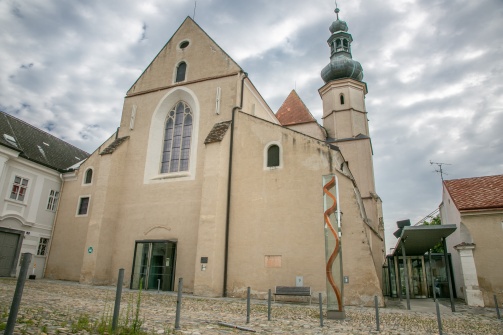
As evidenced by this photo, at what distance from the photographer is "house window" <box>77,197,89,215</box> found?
2117cm

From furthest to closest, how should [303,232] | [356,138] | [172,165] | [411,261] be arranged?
1. [356,138]
2. [411,261]
3. [172,165]
4. [303,232]

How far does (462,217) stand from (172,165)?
16.0 metres

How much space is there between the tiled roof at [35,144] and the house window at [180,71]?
34.6ft

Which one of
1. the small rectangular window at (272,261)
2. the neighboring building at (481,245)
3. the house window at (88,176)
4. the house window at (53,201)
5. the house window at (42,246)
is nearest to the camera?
the small rectangular window at (272,261)

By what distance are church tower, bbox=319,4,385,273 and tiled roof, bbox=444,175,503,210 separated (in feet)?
19.3

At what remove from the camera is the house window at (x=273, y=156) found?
16.8 meters

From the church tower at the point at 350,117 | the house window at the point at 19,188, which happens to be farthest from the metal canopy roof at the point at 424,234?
the house window at the point at 19,188

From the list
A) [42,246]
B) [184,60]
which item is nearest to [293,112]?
[184,60]

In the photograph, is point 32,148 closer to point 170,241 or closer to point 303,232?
point 170,241

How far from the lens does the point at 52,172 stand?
22688 mm

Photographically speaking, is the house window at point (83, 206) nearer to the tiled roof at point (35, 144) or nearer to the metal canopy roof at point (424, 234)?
the tiled roof at point (35, 144)

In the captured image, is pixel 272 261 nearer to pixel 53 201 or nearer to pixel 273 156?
pixel 273 156

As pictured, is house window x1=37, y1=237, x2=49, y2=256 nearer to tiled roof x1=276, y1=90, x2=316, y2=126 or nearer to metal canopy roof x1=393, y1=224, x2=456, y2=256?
tiled roof x1=276, y1=90, x2=316, y2=126

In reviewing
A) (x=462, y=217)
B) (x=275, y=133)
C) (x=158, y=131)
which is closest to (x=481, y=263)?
(x=462, y=217)
